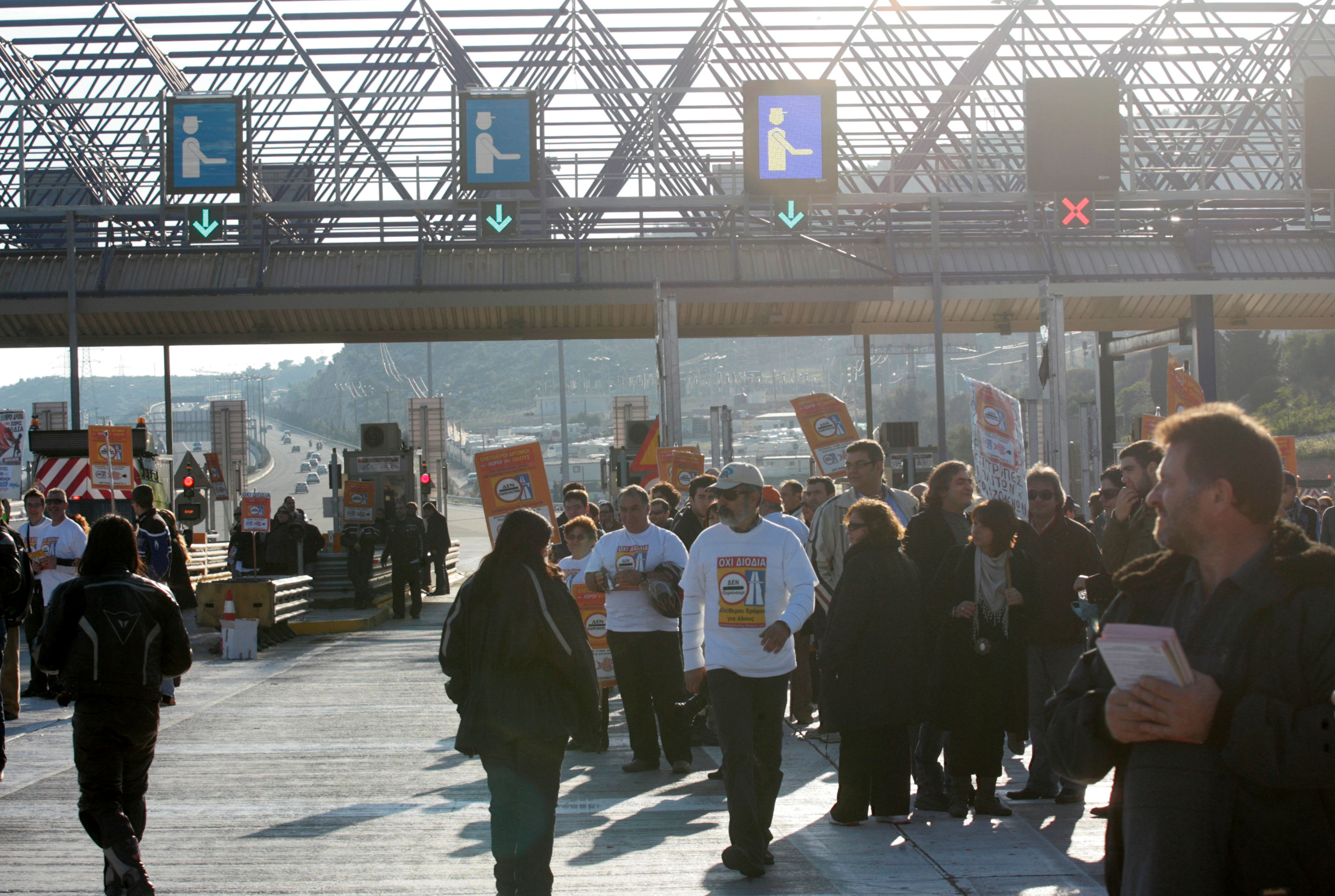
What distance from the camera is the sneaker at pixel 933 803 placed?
24.3 feet

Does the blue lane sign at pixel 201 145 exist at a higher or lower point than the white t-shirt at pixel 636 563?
Answer: higher

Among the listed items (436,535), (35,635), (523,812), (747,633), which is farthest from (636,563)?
(436,535)

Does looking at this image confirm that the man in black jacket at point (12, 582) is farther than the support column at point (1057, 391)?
No

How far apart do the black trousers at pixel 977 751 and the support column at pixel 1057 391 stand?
677 cm

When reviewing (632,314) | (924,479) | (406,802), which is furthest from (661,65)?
(406,802)

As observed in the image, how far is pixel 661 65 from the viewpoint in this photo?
32219 millimetres

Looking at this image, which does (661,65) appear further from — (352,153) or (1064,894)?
(1064,894)

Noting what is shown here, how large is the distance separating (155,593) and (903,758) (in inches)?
148

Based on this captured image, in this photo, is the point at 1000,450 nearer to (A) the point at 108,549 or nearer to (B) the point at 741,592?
(B) the point at 741,592

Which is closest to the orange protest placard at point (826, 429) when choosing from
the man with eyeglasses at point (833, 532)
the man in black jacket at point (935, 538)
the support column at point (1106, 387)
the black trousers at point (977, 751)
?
the man with eyeglasses at point (833, 532)

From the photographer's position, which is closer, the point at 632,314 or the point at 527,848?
the point at 527,848

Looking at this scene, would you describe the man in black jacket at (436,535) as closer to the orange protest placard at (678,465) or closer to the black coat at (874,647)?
the orange protest placard at (678,465)

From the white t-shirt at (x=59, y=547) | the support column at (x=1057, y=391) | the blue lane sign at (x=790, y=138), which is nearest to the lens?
the white t-shirt at (x=59, y=547)

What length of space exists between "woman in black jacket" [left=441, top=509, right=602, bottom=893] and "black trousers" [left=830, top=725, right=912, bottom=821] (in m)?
1.98
